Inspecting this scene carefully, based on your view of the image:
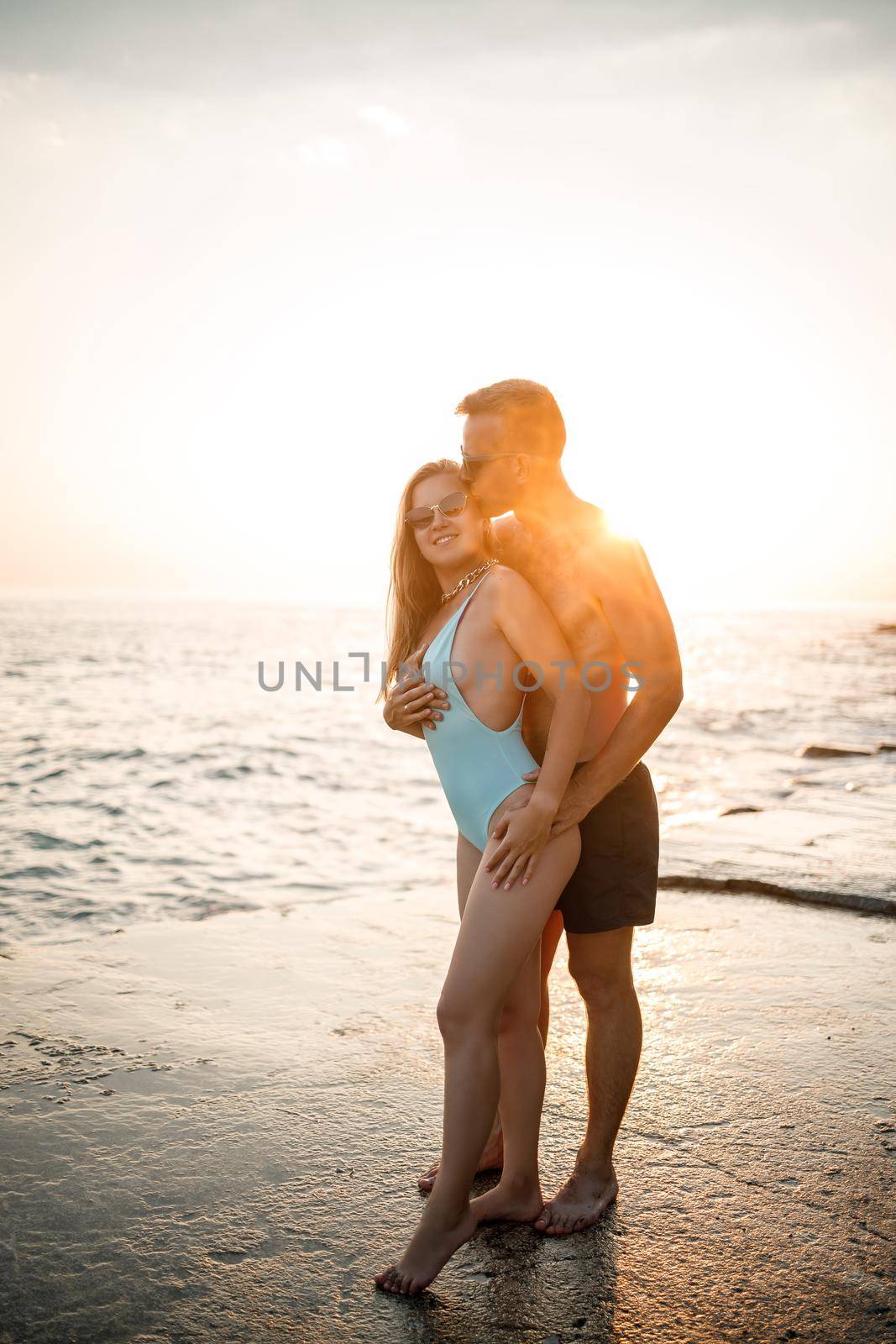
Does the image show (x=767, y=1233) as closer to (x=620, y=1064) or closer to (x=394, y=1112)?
(x=620, y=1064)

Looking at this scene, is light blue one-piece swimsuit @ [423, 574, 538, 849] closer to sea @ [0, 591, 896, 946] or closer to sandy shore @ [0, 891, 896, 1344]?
sandy shore @ [0, 891, 896, 1344]

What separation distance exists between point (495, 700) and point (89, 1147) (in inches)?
71.9

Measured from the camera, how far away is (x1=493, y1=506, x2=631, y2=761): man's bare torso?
2.65 metres

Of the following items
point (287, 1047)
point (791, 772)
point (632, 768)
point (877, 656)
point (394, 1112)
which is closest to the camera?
point (632, 768)

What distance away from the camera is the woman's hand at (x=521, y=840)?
2406 millimetres

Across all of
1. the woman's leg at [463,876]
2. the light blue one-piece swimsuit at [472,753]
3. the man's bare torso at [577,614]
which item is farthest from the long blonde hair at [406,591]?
the woman's leg at [463,876]

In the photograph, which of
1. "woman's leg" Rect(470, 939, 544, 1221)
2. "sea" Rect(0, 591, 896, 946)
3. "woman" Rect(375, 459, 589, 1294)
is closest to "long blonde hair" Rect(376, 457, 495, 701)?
"woman" Rect(375, 459, 589, 1294)

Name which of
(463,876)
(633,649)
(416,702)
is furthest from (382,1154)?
(633,649)

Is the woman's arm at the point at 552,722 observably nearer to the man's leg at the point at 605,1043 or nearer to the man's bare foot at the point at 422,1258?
the man's leg at the point at 605,1043

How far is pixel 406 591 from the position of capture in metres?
2.88

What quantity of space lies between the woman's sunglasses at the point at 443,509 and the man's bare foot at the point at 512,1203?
182 cm

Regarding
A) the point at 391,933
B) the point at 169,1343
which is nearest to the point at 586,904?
the point at 169,1343

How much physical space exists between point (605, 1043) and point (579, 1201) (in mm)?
406

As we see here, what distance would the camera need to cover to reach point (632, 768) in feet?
8.86
